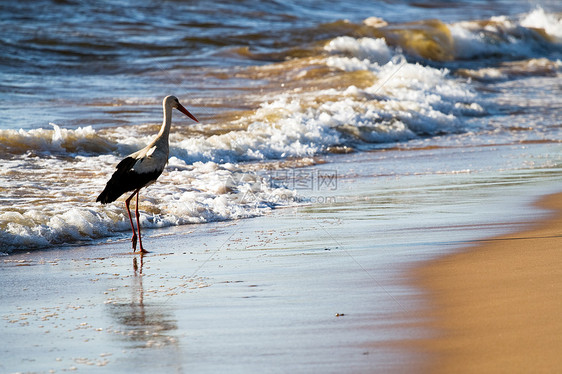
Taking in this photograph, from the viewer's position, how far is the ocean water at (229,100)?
894 cm

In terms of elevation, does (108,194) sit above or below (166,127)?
below

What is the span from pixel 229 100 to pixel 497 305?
1440cm

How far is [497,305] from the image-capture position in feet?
14.8

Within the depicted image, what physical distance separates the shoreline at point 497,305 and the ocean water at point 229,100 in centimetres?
308

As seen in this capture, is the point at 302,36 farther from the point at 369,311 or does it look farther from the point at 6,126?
the point at 369,311

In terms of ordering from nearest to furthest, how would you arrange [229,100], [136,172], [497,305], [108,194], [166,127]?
1. [497,305]
2. [108,194]
3. [136,172]
4. [166,127]
5. [229,100]

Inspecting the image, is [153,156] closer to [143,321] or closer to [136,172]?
[136,172]

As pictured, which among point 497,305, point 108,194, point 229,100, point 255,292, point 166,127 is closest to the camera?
point 497,305

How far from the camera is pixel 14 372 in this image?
3801mm

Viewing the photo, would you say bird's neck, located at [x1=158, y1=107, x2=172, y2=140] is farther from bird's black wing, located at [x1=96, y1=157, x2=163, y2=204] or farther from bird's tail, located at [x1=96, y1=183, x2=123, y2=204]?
bird's tail, located at [x1=96, y1=183, x2=123, y2=204]

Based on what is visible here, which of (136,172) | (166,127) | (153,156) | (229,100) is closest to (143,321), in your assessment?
(136,172)

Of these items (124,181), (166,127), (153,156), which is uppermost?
(166,127)

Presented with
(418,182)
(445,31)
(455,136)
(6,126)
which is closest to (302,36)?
(445,31)

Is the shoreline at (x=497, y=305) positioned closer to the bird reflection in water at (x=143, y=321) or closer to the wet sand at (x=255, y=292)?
the wet sand at (x=255, y=292)
